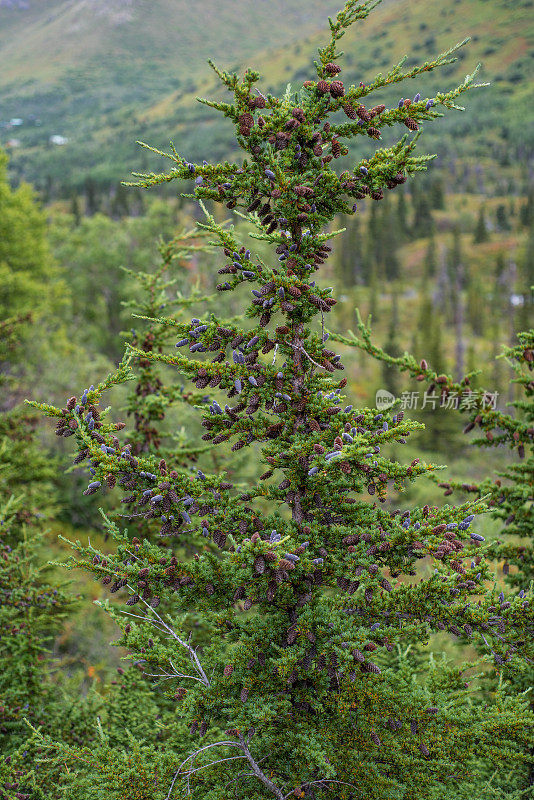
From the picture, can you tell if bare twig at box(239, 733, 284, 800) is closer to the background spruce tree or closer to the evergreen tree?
the background spruce tree

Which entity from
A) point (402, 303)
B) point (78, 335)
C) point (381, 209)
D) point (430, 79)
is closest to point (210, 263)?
point (78, 335)

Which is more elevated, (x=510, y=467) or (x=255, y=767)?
(x=510, y=467)

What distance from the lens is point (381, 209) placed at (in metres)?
87.7

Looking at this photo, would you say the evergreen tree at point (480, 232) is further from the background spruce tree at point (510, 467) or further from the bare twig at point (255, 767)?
the bare twig at point (255, 767)

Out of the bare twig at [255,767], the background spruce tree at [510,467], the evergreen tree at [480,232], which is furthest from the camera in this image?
the evergreen tree at [480,232]

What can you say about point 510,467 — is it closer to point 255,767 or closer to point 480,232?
point 255,767

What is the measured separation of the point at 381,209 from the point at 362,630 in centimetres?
9189

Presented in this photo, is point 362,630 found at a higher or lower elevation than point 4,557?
higher

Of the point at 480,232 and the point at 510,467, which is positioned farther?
the point at 480,232

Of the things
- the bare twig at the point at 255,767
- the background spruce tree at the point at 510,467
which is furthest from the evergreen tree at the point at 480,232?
the bare twig at the point at 255,767

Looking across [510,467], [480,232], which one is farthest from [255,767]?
[480,232]

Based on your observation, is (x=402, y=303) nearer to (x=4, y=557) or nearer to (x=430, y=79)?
(x=4, y=557)

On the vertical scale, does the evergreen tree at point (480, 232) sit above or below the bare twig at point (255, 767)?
below

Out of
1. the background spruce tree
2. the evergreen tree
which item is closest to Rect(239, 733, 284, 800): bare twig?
the background spruce tree
